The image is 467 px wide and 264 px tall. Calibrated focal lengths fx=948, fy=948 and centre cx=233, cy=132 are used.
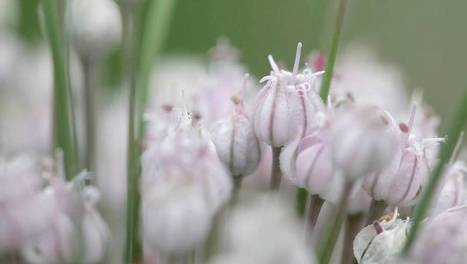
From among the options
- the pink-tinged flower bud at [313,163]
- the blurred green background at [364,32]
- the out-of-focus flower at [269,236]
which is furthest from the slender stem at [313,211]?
the blurred green background at [364,32]

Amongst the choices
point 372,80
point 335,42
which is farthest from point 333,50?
point 372,80

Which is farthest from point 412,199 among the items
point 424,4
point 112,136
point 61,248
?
point 424,4

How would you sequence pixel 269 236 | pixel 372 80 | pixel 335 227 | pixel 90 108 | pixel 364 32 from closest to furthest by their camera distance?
pixel 269 236, pixel 335 227, pixel 90 108, pixel 372 80, pixel 364 32

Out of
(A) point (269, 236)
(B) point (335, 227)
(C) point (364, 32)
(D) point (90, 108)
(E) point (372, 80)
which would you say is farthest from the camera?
(C) point (364, 32)

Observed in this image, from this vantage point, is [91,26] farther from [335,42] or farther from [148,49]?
[335,42]

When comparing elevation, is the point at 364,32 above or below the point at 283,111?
below

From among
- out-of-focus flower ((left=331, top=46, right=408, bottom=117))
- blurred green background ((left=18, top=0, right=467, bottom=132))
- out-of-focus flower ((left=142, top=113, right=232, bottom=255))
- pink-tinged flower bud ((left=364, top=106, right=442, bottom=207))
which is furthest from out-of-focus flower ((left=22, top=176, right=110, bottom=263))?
blurred green background ((left=18, top=0, right=467, bottom=132))

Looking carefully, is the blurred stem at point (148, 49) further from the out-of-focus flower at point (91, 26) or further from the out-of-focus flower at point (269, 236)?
the out-of-focus flower at point (269, 236)

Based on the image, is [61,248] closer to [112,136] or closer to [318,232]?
[318,232]
